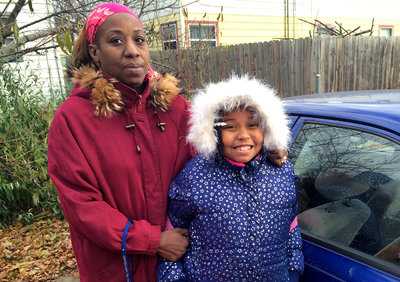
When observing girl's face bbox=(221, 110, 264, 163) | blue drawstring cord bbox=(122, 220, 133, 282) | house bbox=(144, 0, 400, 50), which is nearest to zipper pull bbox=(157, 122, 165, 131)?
girl's face bbox=(221, 110, 264, 163)

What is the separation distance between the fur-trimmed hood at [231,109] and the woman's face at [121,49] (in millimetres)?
347

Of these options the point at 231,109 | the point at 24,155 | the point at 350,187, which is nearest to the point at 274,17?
the point at 24,155

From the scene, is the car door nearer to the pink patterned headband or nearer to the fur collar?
the fur collar

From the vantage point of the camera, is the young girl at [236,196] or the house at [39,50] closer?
the young girl at [236,196]

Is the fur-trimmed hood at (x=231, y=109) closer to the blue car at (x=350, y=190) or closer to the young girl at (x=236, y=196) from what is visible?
the young girl at (x=236, y=196)

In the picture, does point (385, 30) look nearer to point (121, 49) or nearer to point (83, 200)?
point (121, 49)

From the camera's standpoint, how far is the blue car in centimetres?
144

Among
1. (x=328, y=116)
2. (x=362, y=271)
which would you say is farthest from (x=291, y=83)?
(x=362, y=271)

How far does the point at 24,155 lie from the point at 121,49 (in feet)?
11.1

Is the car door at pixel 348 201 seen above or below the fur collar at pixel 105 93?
below

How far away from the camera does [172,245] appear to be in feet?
4.82

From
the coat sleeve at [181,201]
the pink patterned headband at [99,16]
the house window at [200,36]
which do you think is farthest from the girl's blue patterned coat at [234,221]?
the house window at [200,36]

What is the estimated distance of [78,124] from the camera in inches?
55.2

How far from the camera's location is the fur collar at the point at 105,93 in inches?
56.0
